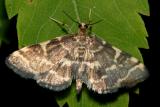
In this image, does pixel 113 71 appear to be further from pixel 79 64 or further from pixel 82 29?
pixel 82 29

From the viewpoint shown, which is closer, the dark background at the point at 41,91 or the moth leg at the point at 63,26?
the moth leg at the point at 63,26

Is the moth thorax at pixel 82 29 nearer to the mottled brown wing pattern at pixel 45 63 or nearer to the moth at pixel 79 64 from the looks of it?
the moth at pixel 79 64

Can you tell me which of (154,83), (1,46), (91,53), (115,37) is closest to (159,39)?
(154,83)

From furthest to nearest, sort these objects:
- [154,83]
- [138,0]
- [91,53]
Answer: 1. [154,83]
2. [91,53]
3. [138,0]

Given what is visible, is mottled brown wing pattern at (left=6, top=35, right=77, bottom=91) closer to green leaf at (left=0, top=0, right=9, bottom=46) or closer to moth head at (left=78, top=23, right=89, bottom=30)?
moth head at (left=78, top=23, right=89, bottom=30)

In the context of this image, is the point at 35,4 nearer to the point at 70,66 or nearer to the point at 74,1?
the point at 74,1

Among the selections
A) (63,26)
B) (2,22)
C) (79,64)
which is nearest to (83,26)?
(63,26)

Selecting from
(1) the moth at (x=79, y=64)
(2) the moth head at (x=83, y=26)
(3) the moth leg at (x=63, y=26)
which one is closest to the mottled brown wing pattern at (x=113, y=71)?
(1) the moth at (x=79, y=64)
